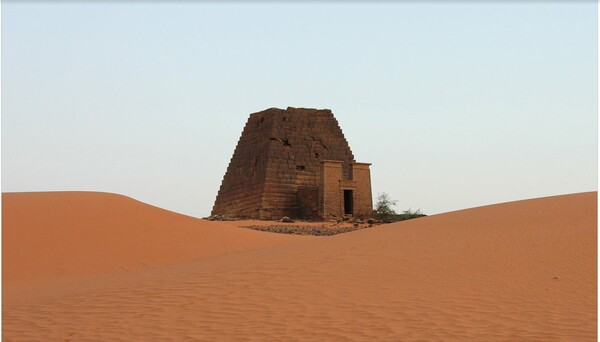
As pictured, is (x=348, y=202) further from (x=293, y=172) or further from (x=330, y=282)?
(x=330, y=282)

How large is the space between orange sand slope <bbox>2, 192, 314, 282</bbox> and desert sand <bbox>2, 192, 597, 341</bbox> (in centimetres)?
4

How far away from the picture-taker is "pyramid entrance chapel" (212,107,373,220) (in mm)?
33625

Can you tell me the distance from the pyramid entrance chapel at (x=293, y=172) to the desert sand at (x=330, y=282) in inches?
759

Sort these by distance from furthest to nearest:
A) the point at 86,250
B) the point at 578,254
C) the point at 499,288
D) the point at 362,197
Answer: the point at 362,197 → the point at 86,250 → the point at 578,254 → the point at 499,288

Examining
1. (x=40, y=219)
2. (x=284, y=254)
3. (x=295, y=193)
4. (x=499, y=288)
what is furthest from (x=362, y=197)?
(x=499, y=288)

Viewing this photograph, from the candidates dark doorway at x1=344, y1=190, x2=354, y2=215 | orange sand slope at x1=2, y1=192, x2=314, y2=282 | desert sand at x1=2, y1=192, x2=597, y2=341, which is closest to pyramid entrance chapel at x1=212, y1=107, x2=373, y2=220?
dark doorway at x1=344, y1=190, x2=354, y2=215

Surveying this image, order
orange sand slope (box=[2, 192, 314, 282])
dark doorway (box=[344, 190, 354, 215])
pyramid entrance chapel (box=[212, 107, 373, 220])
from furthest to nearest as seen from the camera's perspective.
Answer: dark doorway (box=[344, 190, 354, 215]) → pyramid entrance chapel (box=[212, 107, 373, 220]) → orange sand slope (box=[2, 192, 314, 282])

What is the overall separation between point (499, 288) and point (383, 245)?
2994 mm

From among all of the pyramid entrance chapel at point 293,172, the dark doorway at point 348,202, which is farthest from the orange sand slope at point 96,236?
the dark doorway at point 348,202

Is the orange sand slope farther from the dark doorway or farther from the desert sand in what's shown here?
the dark doorway

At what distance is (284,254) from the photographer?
35.2 feet

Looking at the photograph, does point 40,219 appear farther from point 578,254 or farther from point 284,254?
point 578,254

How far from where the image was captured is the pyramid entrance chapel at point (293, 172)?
33625mm

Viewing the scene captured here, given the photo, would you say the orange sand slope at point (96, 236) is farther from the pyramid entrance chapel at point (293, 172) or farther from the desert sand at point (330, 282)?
the pyramid entrance chapel at point (293, 172)
